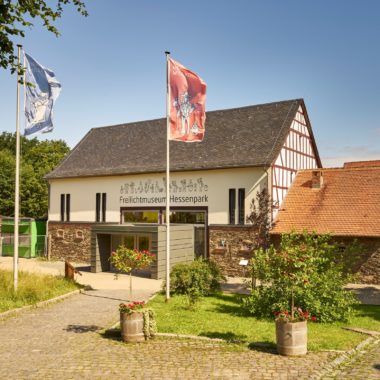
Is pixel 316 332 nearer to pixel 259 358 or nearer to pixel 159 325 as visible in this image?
pixel 259 358

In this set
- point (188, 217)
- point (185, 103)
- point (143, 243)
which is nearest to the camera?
point (185, 103)

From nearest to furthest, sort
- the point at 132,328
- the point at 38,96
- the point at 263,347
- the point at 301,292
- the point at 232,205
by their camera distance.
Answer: the point at 263,347
the point at 132,328
the point at 301,292
the point at 38,96
the point at 232,205

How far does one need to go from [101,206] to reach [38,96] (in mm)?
15158

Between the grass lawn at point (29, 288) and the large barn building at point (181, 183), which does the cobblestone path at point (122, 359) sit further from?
the large barn building at point (181, 183)

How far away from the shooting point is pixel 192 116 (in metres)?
17.4

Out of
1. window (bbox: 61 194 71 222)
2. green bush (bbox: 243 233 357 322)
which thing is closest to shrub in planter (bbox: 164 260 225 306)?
green bush (bbox: 243 233 357 322)

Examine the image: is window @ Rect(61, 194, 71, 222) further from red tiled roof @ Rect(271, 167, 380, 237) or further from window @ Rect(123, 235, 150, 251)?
red tiled roof @ Rect(271, 167, 380, 237)

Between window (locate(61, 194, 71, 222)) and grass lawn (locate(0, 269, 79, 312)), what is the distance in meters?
13.7

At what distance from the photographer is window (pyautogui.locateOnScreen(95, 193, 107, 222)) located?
105 feet

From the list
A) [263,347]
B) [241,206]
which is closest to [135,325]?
[263,347]

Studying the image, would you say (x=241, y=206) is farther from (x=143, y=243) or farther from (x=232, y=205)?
(x=143, y=243)

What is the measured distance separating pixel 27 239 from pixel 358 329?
2697 centimetres

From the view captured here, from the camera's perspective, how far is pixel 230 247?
26031mm

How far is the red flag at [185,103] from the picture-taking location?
17219 mm
